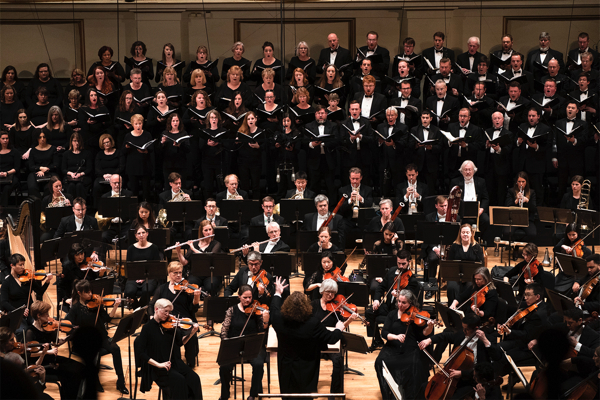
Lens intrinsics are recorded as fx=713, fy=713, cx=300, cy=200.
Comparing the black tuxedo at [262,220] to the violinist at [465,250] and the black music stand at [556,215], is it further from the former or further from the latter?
the black music stand at [556,215]

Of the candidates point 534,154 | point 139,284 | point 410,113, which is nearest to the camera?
point 139,284

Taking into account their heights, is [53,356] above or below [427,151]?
below

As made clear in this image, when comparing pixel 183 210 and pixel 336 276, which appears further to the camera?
pixel 183 210

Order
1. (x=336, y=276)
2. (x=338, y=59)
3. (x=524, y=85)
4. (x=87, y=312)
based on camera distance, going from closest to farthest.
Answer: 1. (x=87, y=312)
2. (x=336, y=276)
3. (x=524, y=85)
4. (x=338, y=59)

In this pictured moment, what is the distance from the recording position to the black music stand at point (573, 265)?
5785 mm

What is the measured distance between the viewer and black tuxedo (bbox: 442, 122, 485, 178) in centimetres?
788

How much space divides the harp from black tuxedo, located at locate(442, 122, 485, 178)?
438 centimetres

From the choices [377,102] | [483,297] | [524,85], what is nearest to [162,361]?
[483,297]

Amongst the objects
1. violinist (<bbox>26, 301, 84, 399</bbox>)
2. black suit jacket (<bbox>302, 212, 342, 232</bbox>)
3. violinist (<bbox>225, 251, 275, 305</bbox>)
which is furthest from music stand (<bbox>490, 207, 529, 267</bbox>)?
violinist (<bbox>26, 301, 84, 399</bbox>)

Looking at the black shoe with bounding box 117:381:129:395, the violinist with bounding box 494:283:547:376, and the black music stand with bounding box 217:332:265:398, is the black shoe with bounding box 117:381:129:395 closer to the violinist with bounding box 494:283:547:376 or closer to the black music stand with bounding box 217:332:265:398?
the black music stand with bounding box 217:332:265:398

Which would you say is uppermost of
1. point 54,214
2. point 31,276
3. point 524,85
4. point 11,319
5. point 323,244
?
point 524,85

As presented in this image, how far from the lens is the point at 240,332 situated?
16.7ft

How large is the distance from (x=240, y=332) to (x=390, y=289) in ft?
4.55

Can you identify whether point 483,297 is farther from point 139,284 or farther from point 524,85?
point 524,85
